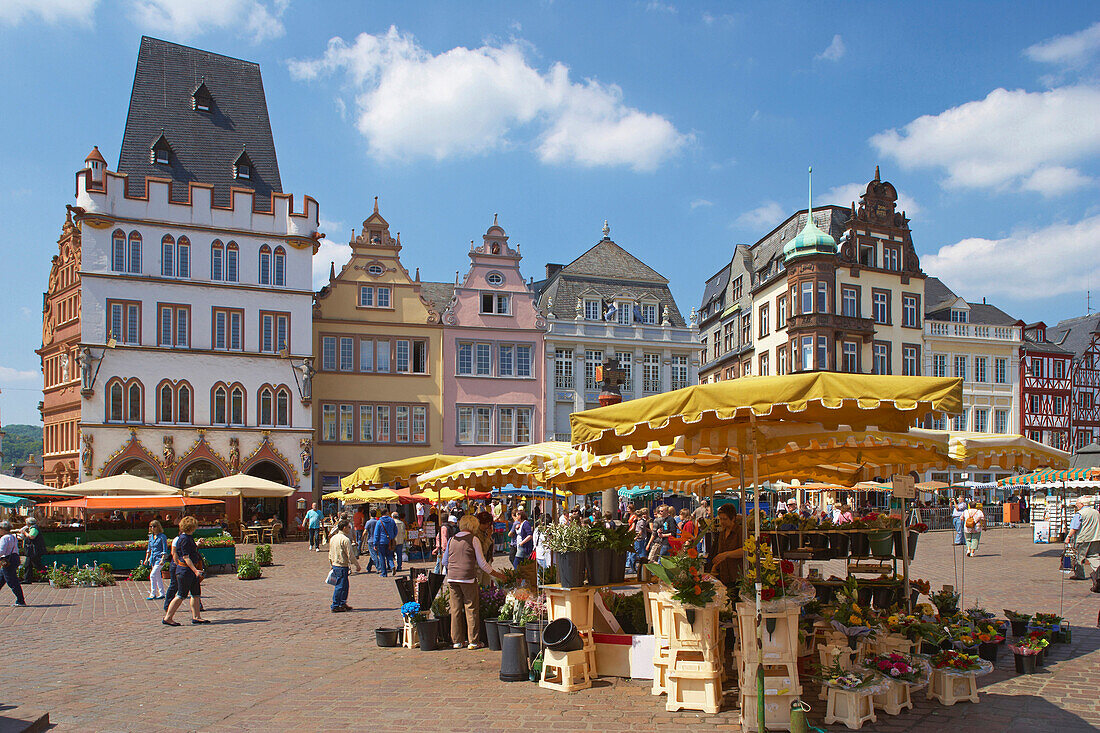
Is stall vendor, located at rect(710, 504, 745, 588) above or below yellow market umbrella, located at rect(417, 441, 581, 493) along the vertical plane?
below

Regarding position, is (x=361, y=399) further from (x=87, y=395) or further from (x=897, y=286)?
(x=897, y=286)

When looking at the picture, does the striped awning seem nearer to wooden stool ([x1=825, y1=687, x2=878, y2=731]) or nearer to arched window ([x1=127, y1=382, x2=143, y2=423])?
wooden stool ([x1=825, y1=687, x2=878, y2=731])

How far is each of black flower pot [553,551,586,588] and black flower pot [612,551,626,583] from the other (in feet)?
1.10

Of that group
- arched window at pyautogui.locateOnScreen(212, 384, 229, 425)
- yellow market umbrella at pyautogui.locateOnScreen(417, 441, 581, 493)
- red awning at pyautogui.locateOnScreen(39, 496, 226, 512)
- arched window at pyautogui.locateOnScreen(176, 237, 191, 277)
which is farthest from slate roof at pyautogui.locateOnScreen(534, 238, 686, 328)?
yellow market umbrella at pyautogui.locateOnScreen(417, 441, 581, 493)

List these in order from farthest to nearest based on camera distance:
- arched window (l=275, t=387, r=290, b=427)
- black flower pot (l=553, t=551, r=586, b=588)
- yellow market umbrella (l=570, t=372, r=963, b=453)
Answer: arched window (l=275, t=387, r=290, b=427)
black flower pot (l=553, t=551, r=586, b=588)
yellow market umbrella (l=570, t=372, r=963, b=453)

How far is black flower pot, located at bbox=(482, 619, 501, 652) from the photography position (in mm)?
10836

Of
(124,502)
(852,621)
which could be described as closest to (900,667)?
(852,621)

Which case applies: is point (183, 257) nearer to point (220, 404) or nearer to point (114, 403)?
point (220, 404)

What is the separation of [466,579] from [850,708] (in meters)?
5.17

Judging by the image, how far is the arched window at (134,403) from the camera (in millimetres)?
37906

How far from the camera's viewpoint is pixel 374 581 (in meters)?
21.1

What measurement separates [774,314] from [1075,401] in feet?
71.9

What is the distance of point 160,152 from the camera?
40.2 meters

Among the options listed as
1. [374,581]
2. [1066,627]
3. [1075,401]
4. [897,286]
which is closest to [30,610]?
[374,581]
